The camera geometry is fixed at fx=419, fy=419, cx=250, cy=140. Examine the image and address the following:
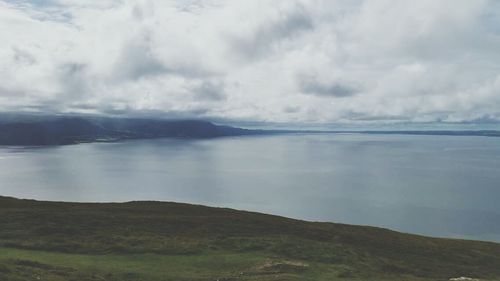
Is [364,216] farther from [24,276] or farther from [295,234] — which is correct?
[24,276]

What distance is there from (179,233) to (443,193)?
533 feet

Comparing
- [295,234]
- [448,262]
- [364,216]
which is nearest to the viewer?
[448,262]

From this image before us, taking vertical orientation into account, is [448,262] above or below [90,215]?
below

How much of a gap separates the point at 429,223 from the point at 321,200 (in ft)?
164

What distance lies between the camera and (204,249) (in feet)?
157

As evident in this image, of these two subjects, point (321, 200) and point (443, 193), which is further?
point (443, 193)

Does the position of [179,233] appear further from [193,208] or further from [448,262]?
[448,262]

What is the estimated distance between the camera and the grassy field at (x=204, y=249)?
38.2m

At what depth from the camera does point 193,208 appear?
81438mm

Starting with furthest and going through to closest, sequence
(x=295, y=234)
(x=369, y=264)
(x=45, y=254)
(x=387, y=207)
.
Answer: (x=387, y=207), (x=295, y=234), (x=369, y=264), (x=45, y=254)

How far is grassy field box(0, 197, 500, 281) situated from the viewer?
3819cm

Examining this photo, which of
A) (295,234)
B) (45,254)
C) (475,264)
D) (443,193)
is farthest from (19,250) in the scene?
(443,193)

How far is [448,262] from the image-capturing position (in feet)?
188

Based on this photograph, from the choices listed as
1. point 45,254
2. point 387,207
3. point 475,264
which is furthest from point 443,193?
point 45,254
